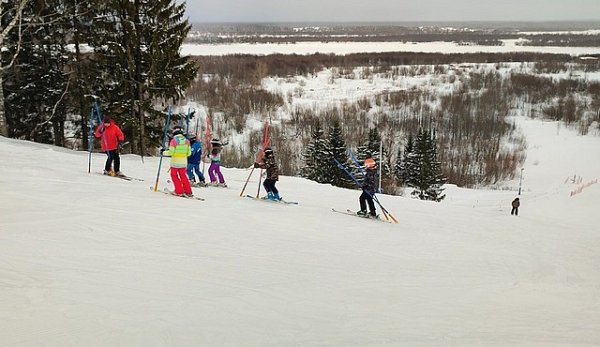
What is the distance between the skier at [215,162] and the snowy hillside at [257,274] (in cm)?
99

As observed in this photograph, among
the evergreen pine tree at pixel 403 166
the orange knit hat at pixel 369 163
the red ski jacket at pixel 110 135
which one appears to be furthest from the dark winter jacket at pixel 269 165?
the evergreen pine tree at pixel 403 166

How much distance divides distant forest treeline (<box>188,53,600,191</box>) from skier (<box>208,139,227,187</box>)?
2535 cm

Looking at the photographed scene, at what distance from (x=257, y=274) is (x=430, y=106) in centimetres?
6952

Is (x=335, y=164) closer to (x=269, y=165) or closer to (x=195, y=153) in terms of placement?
(x=195, y=153)

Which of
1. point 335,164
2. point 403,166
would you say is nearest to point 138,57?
point 335,164

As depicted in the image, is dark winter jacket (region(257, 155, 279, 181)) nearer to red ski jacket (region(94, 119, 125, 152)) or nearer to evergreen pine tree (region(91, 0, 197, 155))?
red ski jacket (region(94, 119, 125, 152))

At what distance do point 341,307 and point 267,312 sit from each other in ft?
3.39

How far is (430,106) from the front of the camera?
72375mm

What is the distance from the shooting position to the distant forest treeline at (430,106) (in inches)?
2132

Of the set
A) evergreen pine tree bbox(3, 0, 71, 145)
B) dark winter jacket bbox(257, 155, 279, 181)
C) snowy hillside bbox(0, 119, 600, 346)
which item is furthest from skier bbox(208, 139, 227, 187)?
evergreen pine tree bbox(3, 0, 71, 145)

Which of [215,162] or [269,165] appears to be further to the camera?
[215,162]

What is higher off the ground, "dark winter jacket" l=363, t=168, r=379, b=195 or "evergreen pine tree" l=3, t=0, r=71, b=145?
"evergreen pine tree" l=3, t=0, r=71, b=145

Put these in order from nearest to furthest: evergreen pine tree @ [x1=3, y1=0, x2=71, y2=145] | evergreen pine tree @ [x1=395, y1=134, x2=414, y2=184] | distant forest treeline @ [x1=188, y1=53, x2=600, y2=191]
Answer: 1. evergreen pine tree @ [x1=3, y1=0, x2=71, y2=145]
2. evergreen pine tree @ [x1=395, y1=134, x2=414, y2=184]
3. distant forest treeline @ [x1=188, y1=53, x2=600, y2=191]

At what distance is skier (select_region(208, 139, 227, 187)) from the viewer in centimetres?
1277
